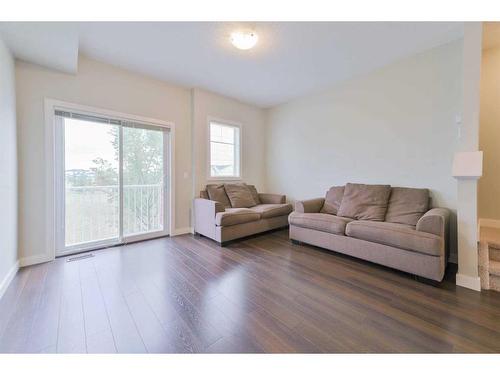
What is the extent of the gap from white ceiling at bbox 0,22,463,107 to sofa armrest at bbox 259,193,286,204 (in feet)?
6.89

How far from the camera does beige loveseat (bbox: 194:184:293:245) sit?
3127 millimetres

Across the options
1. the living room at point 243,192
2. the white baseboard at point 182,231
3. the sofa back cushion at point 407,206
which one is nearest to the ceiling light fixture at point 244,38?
the living room at point 243,192

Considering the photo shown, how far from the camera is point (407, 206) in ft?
8.64

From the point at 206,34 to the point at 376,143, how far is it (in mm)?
2729

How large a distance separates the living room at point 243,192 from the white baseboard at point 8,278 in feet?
0.13

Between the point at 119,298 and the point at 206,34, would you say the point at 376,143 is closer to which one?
the point at 206,34

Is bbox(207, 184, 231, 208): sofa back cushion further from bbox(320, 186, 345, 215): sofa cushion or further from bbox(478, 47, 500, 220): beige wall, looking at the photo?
bbox(478, 47, 500, 220): beige wall

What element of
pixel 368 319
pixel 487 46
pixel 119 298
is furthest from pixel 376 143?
pixel 119 298

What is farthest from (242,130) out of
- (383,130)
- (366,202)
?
(366,202)

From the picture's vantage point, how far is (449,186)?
254cm

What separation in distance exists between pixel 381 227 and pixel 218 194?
253cm

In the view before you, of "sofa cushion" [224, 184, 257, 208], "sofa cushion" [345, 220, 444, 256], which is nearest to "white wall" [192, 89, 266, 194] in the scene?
"sofa cushion" [224, 184, 257, 208]

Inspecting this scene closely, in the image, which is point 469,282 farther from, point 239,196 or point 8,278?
point 8,278

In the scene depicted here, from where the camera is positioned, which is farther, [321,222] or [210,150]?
[210,150]
